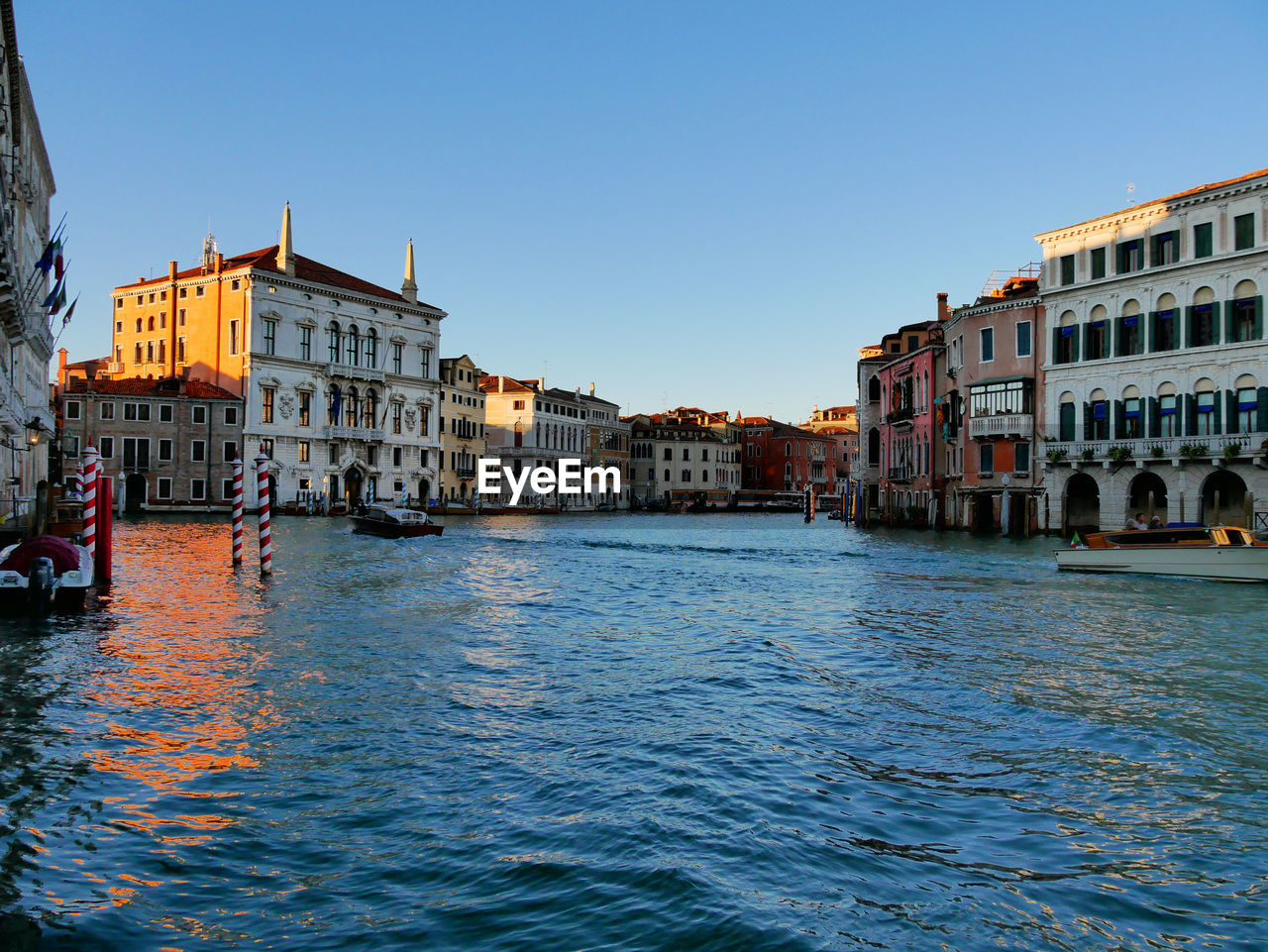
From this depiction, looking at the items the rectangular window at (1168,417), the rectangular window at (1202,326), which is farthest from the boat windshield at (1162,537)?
the rectangular window at (1202,326)

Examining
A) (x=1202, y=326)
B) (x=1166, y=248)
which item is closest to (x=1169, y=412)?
(x=1202, y=326)

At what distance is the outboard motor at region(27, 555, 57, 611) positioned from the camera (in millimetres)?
12062

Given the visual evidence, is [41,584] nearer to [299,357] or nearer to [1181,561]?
[1181,561]

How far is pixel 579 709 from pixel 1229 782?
4.44 metres

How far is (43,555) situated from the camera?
41.9 feet

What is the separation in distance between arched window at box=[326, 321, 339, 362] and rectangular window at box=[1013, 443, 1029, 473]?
125ft

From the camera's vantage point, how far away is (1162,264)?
29.8m

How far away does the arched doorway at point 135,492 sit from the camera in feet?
154

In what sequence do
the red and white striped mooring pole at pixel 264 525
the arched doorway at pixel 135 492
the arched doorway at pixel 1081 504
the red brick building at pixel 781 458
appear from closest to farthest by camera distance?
the red and white striped mooring pole at pixel 264 525 → the arched doorway at pixel 1081 504 → the arched doorway at pixel 135 492 → the red brick building at pixel 781 458

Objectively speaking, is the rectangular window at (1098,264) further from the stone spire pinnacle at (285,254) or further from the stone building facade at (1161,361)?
the stone spire pinnacle at (285,254)

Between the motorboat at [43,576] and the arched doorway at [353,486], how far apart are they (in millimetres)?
43176

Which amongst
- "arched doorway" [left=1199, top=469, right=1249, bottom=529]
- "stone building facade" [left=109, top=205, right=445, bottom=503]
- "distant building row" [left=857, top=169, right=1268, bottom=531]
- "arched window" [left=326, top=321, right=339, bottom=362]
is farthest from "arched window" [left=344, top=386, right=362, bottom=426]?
"arched doorway" [left=1199, top=469, right=1249, bottom=529]

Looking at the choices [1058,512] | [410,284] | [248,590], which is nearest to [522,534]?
[1058,512]

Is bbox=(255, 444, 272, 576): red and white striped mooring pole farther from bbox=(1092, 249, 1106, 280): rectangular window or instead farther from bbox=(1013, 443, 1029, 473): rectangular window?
bbox=(1092, 249, 1106, 280): rectangular window
